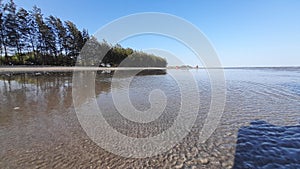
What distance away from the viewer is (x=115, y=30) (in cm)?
1009

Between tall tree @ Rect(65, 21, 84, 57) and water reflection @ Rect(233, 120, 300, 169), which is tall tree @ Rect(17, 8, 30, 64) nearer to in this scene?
tall tree @ Rect(65, 21, 84, 57)

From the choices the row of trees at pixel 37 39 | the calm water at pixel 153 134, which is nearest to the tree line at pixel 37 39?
the row of trees at pixel 37 39

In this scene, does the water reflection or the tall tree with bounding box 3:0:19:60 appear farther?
the tall tree with bounding box 3:0:19:60

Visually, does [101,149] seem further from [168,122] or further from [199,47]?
[199,47]

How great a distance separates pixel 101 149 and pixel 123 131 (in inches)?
54.0

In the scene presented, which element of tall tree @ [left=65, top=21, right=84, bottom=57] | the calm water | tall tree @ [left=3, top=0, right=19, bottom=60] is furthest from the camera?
tall tree @ [left=65, top=21, right=84, bottom=57]

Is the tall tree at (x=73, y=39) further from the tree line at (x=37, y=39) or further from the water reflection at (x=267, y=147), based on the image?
the water reflection at (x=267, y=147)

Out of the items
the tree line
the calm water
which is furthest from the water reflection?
the tree line

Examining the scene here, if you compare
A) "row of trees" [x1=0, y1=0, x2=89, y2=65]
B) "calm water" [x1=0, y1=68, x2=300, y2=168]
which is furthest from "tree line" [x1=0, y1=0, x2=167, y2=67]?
"calm water" [x1=0, y1=68, x2=300, y2=168]

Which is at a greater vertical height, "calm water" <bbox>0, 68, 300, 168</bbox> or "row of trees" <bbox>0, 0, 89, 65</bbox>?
"row of trees" <bbox>0, 0, 89, 65</bbox>

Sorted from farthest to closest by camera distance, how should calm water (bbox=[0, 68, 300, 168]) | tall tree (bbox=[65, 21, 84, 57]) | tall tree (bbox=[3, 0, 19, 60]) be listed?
tall tree (bbox=[65, 21, 84, 57]) < tall tree (bbox=[3, 0, 19, 60]) < calm water (bbox=[0, 68, 300, 168])

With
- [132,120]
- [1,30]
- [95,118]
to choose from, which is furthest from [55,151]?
[1,30]

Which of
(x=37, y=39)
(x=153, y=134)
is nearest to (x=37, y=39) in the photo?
(x=37, y=39)

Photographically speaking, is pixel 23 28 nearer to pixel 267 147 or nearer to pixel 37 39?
pixel 37 39
